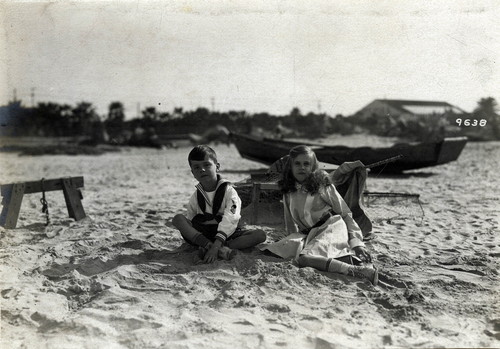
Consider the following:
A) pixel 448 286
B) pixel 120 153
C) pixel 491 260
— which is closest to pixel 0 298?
pixel 448 286

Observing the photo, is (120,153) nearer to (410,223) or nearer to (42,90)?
(42,90)

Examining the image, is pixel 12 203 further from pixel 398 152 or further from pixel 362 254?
pixel 398 152

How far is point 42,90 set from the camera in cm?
1930

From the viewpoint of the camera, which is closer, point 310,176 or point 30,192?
point 310,176

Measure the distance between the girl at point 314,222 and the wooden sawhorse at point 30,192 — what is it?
274cm

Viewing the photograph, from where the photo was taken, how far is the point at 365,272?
123 inches

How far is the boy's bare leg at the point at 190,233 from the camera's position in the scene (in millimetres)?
3564

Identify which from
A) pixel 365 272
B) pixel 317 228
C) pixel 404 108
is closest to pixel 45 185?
pixel 317 228

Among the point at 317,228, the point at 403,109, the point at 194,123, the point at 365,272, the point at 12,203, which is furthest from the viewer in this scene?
the point at 403,109

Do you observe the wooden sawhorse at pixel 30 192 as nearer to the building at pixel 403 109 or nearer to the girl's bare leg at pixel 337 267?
the girl's bare leg at pixel 337 267

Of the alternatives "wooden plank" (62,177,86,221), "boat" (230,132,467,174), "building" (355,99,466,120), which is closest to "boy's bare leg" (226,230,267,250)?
"wooden plank" (62,177,86,221)

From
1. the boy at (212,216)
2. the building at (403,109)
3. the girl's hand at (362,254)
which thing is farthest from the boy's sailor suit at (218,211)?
the building at (403,109)

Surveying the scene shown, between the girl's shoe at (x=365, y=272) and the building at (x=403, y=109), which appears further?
the building at (x=403, y=109)

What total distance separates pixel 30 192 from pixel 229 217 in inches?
104
